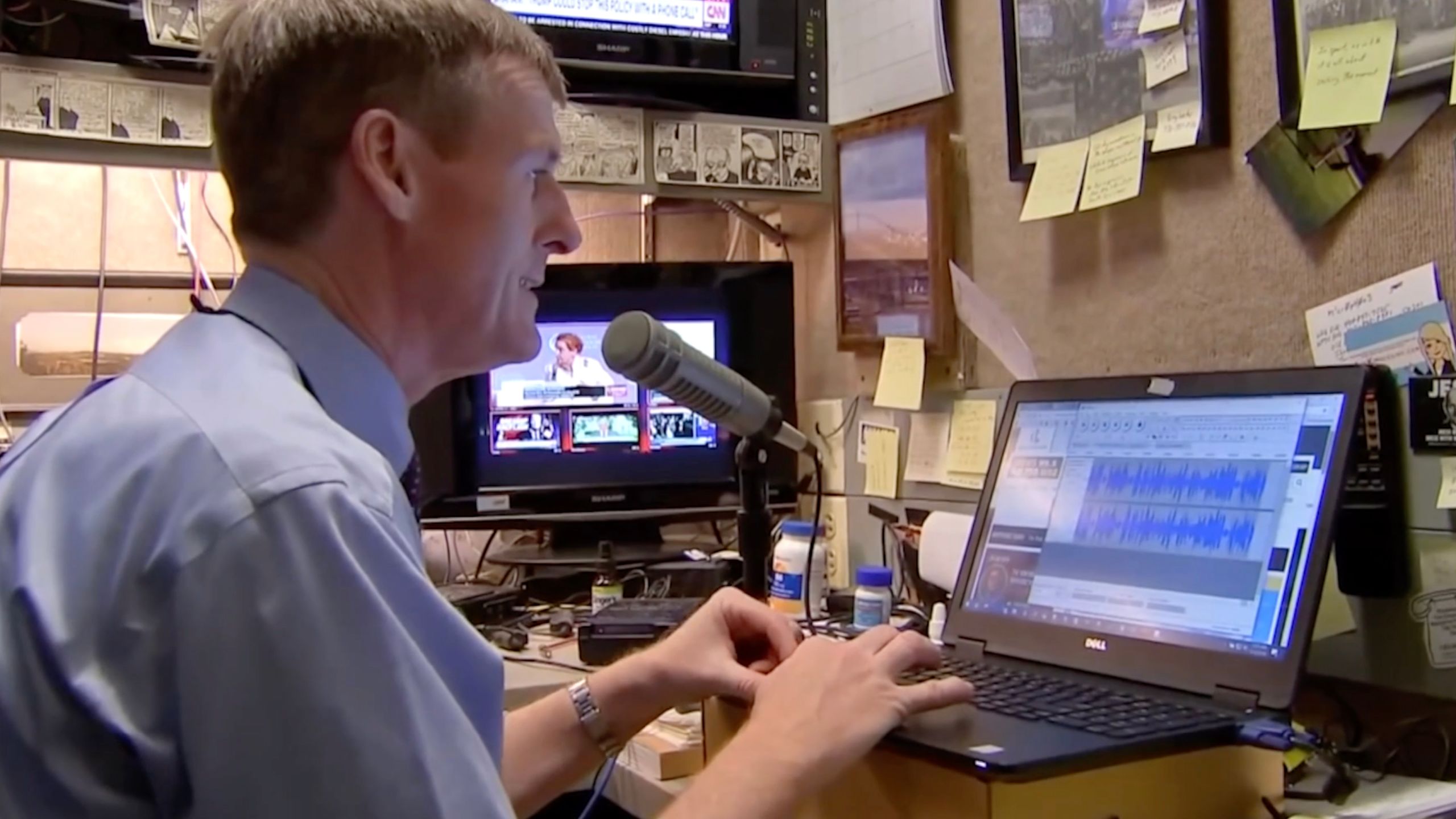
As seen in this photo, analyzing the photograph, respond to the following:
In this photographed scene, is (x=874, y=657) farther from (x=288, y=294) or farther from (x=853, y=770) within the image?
(x=288, y=294)

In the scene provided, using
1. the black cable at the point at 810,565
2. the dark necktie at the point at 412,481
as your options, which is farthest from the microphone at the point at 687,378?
the dark necktie at the point at 412,481

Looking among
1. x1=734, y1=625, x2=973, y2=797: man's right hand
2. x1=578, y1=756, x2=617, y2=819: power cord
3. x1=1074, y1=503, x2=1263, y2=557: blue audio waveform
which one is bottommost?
x1=578, y1=756, x2=617, y2=819: power cord

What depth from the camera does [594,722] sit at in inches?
40.6

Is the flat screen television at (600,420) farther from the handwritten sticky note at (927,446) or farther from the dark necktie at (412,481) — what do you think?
the handwritten sticky note at (927,446)

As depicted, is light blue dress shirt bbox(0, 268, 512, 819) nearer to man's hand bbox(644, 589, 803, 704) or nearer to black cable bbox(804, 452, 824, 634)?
man's hand bbox(644, 589, 803, 704)

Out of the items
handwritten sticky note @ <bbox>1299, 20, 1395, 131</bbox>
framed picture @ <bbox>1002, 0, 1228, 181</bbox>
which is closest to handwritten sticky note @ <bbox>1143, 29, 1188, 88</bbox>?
framed picture @ <bbox>1002, 0, 1228, 181</bbox>

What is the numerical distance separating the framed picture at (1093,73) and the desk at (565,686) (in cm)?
75

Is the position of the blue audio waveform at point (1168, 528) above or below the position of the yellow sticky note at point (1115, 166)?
below

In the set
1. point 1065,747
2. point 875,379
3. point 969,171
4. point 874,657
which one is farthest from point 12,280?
point 1065,747

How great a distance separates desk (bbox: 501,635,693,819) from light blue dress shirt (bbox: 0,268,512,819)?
0.39 metres

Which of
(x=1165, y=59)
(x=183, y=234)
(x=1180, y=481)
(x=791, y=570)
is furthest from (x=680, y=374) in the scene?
(x=183, y=234)

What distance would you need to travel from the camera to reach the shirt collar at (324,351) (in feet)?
2.36

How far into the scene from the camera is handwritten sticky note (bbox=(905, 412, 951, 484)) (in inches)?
60.2

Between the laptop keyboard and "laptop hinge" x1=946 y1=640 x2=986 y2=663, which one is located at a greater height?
the laptop keyboard
